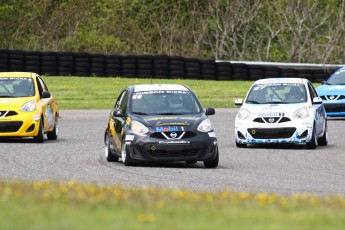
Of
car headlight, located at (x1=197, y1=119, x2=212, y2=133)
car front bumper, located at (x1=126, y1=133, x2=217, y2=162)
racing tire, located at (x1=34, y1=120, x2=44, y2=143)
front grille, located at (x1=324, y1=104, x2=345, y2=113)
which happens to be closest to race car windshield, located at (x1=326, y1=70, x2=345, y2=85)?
front grille, located at (x1=324, y1=104, x2=345, y2=113)

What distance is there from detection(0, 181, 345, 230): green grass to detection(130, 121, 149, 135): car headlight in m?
6.14

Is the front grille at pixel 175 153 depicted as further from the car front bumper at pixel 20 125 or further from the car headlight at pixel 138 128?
the car front bumper at pixel 20 125

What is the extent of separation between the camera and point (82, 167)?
17516 mm

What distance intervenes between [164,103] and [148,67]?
25.0m

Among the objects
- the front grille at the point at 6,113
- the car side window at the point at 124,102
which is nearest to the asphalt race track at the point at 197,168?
the front grille at the point at 6,113

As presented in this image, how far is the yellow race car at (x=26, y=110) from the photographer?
2241 centimetres

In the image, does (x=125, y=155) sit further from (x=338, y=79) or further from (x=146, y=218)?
(x=338, y=79)

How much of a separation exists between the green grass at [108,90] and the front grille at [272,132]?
16.3 metres

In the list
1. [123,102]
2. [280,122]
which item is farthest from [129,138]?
[280,122]

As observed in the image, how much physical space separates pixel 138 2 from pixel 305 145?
3708 centimetres

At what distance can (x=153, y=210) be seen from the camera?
31.2 ft

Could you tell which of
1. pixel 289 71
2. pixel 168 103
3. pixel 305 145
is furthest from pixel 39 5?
pixel 168 103

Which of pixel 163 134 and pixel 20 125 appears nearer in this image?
pixel 163 134

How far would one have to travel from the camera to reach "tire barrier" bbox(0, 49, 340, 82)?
142 feet
